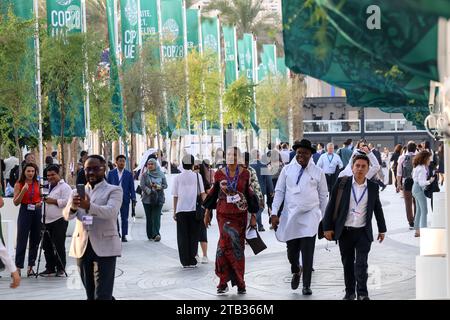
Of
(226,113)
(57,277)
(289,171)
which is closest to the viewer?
(289,171)

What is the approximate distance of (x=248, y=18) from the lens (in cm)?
5647

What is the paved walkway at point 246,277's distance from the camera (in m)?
14.2

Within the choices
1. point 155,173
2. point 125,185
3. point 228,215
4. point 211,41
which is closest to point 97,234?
point 228,215

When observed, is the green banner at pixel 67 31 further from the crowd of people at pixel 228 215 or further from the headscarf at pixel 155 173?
the crowd of people at pixel 228 215

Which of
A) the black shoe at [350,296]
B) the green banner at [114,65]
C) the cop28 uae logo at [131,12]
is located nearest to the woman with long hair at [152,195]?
the black shoe at [350,296]

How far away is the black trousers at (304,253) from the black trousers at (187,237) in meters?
3.49

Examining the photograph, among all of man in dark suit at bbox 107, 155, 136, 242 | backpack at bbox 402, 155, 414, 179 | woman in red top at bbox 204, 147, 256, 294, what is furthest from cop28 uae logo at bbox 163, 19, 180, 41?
woman in red top at bbox 204, 147, 256, 294

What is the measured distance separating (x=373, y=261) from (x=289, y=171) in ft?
14.1

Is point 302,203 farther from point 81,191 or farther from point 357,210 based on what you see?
point 81,191

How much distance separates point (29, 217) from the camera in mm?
16656

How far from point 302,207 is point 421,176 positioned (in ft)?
25.3

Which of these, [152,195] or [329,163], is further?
[329,163]
